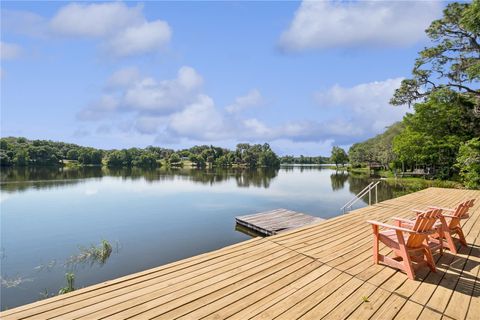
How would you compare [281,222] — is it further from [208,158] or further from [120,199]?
[208,158]

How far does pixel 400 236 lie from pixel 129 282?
10.7ft

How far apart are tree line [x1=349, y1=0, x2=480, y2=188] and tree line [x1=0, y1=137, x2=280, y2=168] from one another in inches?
2583

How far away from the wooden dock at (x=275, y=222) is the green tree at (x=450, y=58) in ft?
38.8

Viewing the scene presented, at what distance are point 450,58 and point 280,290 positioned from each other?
64.6ft

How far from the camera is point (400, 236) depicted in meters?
3.24

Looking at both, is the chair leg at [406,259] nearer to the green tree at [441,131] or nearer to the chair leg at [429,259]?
the chair leg at [429,259]

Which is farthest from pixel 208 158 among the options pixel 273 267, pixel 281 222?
pixel 273 267

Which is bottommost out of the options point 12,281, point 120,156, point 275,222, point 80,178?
point 12,281

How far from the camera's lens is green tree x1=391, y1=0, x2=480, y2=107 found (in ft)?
48.6

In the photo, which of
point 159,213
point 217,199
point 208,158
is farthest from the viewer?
point 208,158

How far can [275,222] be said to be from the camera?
1088cm

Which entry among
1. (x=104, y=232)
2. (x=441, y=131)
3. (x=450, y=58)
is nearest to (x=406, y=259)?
(x=104, y=232)

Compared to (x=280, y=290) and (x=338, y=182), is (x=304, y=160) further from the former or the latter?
(x=280, y=290)

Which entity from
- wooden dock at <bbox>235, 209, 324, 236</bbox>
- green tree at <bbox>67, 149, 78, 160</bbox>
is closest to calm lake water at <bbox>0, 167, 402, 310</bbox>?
wooden dock at <bbox>235, 209, 324, 236</bbox>
